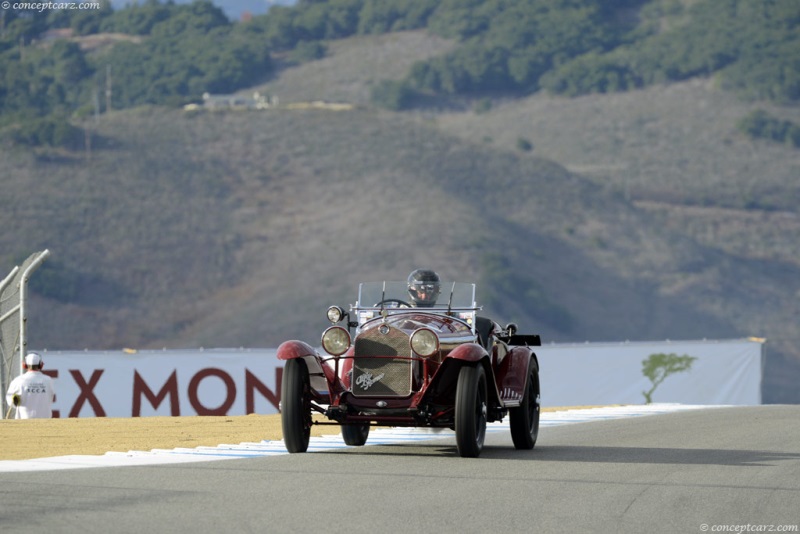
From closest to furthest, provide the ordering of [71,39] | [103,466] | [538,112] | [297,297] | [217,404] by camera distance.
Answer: [103,466], [217,404], [297,297], [538,112], [71,39]

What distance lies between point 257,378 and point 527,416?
42.6ft

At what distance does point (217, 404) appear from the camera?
85.4 feet

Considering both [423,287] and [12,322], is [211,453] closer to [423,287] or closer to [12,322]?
[423,287]

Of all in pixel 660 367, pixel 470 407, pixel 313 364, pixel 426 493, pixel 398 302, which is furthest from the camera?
pixel 660 367

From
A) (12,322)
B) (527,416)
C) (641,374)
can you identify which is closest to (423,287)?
(527,416)

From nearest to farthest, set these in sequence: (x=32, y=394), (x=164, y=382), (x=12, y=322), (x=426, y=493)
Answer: (x=426, y=493) < (x=32, y=394) < (x=12, y=322) < (x=164, y=382)

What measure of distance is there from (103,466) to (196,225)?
277ft

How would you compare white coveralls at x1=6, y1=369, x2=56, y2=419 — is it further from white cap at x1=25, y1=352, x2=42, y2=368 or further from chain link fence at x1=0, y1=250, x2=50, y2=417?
chain link fence at x1=0, y1=250, x2=50, y2=417

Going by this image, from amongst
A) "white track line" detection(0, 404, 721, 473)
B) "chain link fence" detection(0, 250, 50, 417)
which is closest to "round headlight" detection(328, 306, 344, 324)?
"white track line" detection(0, 404, 721, 473)

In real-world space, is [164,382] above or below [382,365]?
below

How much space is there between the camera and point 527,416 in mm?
14180

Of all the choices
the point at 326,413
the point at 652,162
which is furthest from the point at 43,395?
the point at 652,162

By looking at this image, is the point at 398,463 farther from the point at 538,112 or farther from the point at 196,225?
the point at 538,112

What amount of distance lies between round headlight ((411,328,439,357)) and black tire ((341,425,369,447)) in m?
1.99
